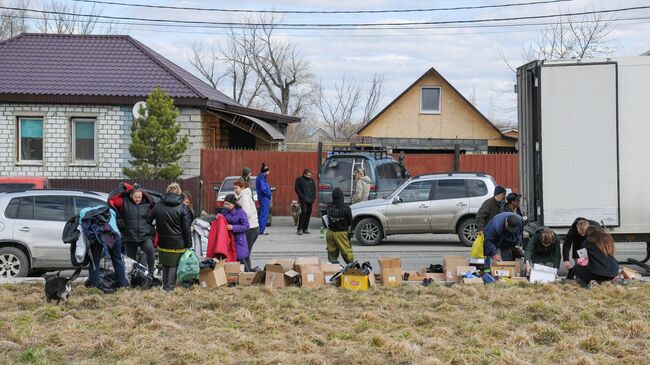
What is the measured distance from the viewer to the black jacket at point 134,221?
502 inches

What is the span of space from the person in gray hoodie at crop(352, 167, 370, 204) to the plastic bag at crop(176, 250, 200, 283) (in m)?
10.1

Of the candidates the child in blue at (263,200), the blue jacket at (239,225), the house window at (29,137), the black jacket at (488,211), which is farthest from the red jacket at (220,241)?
the house window at (29,137)

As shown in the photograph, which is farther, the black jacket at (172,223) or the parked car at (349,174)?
the parked car at (349,174)

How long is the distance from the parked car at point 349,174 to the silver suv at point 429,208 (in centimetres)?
321

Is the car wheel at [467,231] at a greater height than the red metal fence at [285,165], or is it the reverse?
the red metal fence at [285,165]

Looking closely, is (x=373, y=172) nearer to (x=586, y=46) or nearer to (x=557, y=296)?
(x=557, y=296)

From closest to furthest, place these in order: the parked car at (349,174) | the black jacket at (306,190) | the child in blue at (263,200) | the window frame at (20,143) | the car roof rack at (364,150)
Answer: the child in blue at (263,200) < the black jacket at (306,190) < the parked car at (349,174) < the car roof rack at (364,150) < the window frame at (20,143)

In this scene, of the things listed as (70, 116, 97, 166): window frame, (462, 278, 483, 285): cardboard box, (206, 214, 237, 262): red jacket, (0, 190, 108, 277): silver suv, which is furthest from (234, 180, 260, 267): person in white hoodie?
(70, 116, 97, 166): window frame

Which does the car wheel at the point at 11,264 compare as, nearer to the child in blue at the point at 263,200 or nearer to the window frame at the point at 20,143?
the child in blue at the point at 263,200

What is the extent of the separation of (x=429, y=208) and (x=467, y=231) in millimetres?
953

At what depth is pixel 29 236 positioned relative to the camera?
548 inches

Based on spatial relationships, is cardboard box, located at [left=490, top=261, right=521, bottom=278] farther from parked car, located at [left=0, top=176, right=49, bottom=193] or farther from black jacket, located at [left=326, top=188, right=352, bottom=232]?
parked car, located at [left=0, top=176, right=49, bottom=193]

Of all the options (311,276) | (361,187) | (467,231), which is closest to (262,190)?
(361,187)

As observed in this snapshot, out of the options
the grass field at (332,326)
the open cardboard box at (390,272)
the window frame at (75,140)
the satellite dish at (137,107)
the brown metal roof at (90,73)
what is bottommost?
the grass field at (332,326)
